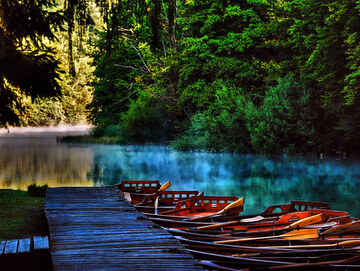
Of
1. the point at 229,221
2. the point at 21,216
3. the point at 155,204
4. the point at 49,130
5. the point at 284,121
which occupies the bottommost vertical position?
the point at 49,130

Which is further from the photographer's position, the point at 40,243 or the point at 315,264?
the point at 315,264

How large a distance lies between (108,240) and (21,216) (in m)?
5.15

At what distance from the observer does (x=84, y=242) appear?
6812 mm

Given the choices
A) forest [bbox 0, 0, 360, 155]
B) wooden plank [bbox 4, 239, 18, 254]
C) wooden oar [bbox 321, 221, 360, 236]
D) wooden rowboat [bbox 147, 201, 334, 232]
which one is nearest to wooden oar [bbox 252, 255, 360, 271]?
wooden oar [bbox 321, 221, 360, 236]

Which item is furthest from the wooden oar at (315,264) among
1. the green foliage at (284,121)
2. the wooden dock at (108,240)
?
the green foliage at (284,121)

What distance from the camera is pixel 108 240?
6961 mm

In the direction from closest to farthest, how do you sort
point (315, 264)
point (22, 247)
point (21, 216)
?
point (22, 247) → point (315, 264) → point (21, 216)

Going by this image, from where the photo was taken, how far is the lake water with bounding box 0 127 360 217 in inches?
858

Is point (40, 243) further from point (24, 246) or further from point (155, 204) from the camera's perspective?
point (155, 204)

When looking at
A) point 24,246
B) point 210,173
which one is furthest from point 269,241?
point 210,173

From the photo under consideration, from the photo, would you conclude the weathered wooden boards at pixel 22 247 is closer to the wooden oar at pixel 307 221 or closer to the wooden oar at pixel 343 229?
the wooden oar at pixel 307 221

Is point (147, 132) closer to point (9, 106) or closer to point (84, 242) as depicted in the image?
point (9, 106)

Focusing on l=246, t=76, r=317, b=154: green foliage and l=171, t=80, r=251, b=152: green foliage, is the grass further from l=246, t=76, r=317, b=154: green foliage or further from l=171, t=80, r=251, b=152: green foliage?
l=171, t=80, r=251, b=152: green foliage

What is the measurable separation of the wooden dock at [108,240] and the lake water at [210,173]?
9.30m
